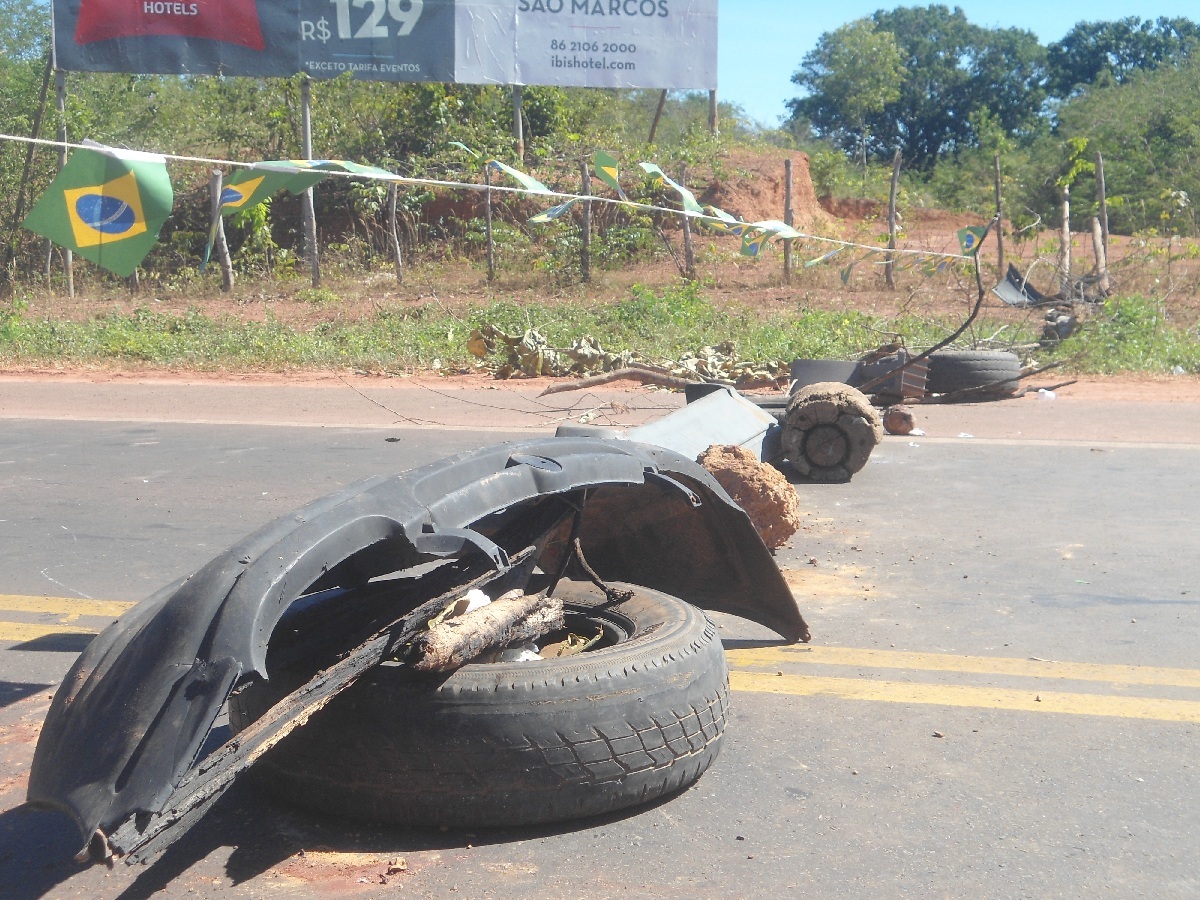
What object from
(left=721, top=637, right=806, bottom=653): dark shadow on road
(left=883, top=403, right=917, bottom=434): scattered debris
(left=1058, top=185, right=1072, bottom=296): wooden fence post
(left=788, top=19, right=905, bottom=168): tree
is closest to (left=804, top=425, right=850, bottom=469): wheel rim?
(left=883, top=403, right=917, bottom=434): scattered debris

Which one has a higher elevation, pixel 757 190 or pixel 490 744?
pixel 757 190

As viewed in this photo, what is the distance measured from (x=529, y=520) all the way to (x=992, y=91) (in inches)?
2019

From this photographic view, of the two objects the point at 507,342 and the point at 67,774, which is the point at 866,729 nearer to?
the point at 67,774

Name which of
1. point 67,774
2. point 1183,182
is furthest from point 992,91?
point 67,774

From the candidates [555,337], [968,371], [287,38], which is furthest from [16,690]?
[287,38]

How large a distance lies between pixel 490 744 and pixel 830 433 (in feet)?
17.7

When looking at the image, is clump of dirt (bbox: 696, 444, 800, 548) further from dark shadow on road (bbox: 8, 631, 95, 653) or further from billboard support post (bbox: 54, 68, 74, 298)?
billboard support post (bbox: 54, 68, 74, 298)

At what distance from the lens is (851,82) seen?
164ft

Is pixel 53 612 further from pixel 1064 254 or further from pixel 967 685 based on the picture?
pixel 1064 254

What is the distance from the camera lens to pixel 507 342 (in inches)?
566

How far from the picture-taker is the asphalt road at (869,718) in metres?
3.06

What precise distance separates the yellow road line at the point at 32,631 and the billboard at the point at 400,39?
63.0 ft

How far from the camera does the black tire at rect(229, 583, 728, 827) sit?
10.3ft

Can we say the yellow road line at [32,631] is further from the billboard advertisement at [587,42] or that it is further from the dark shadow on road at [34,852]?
the billboard advertisement at [587,42]
